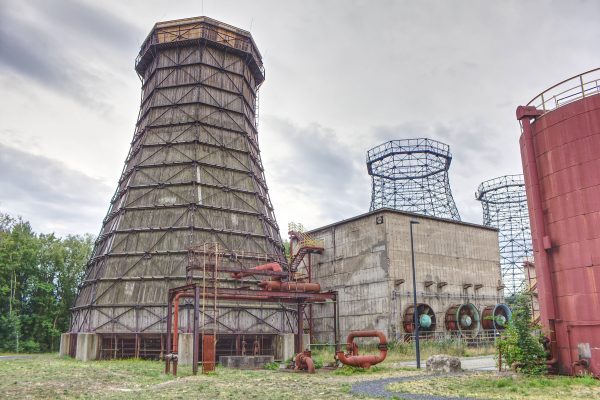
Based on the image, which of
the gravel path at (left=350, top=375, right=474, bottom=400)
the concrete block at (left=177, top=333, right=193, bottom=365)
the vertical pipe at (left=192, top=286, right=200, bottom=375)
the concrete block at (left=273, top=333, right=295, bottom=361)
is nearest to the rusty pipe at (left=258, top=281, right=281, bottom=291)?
the concrete block at (left=177, top=333, right=193, bottom=365)

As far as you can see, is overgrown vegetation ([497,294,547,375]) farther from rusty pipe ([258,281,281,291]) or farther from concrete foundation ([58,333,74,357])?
concrete foundation ([58,333,74,357])

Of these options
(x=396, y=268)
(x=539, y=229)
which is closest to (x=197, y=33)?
(x=396, y=268)

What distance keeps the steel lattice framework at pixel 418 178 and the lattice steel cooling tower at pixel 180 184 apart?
16566mm

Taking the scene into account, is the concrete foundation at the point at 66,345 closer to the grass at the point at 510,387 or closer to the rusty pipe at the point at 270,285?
the rusty pipe at the point at 270,285

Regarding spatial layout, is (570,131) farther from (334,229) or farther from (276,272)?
(334,229)

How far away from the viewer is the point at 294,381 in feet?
68.2

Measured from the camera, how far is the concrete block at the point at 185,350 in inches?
1166

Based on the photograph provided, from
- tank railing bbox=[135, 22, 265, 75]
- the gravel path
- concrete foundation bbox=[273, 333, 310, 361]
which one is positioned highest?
tank railing bbox=[135, 22, 265, 75]

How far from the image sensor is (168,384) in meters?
19.7

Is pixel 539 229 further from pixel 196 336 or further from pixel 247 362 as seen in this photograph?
pixel 247 362

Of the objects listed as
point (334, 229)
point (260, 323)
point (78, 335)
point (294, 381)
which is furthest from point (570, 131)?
point (78, 335)

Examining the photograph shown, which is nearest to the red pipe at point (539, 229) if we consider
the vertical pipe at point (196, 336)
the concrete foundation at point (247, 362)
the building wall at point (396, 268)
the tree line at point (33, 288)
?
the vertical pipe at point (196, 336)

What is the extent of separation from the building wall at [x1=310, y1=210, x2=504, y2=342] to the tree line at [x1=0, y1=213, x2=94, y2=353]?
30.5 metres

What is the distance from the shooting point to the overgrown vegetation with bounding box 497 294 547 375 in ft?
63.3
